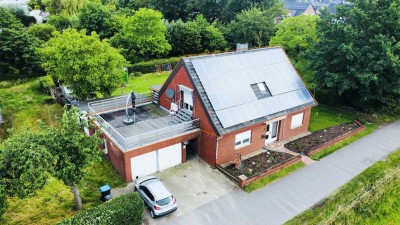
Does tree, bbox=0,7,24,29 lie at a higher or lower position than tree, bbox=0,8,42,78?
higher

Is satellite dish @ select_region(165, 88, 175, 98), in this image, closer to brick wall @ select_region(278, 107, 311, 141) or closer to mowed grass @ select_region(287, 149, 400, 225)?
brick wall @ select_region(278, 107, 311, 141)

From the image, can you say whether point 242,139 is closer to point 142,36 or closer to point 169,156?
point 169,156

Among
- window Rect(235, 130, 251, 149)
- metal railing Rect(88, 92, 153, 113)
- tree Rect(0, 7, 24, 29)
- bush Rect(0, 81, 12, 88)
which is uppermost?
tree Rect(0, 7, 24, 29)

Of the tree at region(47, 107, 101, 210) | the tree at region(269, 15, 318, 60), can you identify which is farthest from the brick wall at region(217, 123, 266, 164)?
the tree at region(269, 15, 318, 60)

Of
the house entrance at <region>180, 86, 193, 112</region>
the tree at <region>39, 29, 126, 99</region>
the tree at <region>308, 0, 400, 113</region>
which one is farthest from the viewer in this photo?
the tree at <region>308, 0, 400, 113</region>

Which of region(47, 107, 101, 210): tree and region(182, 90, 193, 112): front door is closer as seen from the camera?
region(47, 107, 101, 210): tree
